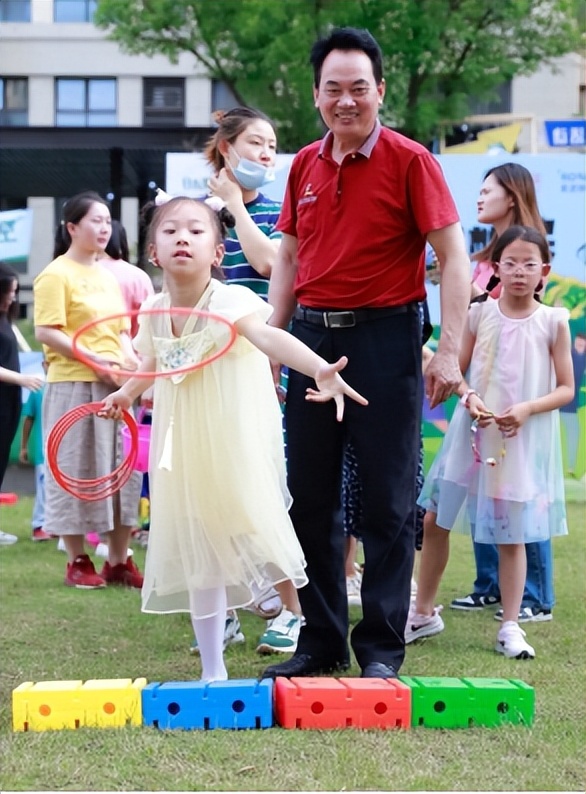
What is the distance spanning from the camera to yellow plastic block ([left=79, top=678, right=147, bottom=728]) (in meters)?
3.48

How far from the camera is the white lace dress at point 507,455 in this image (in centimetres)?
484

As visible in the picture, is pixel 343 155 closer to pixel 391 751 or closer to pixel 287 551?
pixel 287 551

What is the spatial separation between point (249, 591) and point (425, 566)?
1.35m

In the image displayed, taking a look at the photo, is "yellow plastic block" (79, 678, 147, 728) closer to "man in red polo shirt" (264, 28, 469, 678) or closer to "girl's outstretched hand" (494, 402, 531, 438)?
"man in red polo shirt" (264, 28, 469, 678)

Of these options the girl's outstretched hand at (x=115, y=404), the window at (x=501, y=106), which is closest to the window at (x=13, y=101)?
the window at (x=501, y=106)

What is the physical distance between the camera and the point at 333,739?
3.36m

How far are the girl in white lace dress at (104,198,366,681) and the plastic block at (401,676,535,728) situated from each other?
567 millimetres

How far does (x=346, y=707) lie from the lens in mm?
3477

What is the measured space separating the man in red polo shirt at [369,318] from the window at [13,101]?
33.1 meters

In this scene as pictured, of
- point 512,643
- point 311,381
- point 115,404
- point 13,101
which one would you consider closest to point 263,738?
point 311,381

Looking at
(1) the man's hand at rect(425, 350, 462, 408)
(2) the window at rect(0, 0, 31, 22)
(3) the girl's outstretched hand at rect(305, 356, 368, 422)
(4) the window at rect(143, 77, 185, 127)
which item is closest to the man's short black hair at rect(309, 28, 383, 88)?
(1) the man's hand at rect(425, 350, 462, 408)

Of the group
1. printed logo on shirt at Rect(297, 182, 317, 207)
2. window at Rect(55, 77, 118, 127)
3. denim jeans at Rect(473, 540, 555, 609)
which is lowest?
denim jeans at Rect(473, 540, 555, 609)

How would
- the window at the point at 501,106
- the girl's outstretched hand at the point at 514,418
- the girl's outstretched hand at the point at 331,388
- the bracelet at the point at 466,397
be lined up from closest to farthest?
the girl's outstretched hand at the point at 331,388 < the bracelet at the point at 466,397 < the girl's outstretched hand at the point at 514,418 < the window at the point at 501,106

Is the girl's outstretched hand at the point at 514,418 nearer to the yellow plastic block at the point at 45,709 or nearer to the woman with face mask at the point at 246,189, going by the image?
the woman with face mask at the point at 246,189
